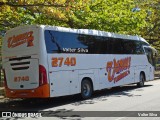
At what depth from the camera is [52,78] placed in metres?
13.7

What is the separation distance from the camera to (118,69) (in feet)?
62.6

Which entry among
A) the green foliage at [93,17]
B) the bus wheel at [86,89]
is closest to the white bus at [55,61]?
the bus wheel at [86,89]

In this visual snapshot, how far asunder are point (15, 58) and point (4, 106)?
85.3 inches

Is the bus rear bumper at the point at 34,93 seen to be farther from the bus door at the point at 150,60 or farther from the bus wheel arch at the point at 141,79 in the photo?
the bus door at the point at 150,60

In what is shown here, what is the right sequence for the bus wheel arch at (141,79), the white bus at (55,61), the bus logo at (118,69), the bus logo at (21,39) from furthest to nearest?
1. the bus wheel arch at (141,79)
2. the bus logo at (118,69)
3. the bus logo at (21,39)
4. the white bus at (55,61)

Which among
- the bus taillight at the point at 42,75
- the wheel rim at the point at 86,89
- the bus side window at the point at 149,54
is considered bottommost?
the wheel rim at the point at 86,89

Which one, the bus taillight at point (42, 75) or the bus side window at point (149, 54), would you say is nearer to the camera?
the bus taillight at point (42, 75)

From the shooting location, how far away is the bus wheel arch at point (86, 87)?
623 inches

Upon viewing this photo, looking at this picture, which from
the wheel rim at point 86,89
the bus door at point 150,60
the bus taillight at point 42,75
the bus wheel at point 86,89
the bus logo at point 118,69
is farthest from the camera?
the bus door at point 150,60

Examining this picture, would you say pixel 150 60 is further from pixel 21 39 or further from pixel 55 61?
pixel 21 39

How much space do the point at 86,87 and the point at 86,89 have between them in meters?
0.10

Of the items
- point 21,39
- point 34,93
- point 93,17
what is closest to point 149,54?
point 93,17

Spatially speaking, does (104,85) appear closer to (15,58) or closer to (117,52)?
(117,52)

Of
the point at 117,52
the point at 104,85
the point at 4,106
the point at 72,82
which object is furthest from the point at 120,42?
the point at 4,106
